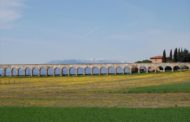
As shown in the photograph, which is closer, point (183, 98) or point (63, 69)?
point (183, 98)

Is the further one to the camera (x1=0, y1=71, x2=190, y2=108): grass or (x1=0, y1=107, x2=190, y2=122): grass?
(x1=0, y1=71, x2=190, y2=108): grass

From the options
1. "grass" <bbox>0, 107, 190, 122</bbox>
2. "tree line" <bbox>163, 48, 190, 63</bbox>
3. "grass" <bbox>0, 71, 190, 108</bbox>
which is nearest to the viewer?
"grass" <bbox>0, 107, 190, 122</bbox>

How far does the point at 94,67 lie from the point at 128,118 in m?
111

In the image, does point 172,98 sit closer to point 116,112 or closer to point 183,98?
point 183,98

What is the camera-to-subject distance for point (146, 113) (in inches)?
901

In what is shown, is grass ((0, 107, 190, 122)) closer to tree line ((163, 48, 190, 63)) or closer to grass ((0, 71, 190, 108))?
grass ((0, 71, 190, 108))

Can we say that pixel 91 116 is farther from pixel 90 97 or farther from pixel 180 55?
pixel 180 55

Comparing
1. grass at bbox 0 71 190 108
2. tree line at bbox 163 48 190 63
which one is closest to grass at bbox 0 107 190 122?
grass at bbox 0 71 190 108

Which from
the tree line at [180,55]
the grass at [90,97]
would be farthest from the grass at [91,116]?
the tree line at [180,55]

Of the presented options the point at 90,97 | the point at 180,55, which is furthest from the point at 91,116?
the point at 180,55

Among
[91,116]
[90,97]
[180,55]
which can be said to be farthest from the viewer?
[180,55]

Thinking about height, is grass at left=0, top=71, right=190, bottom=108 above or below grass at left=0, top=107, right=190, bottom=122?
below

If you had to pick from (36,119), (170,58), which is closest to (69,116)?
(36,119)

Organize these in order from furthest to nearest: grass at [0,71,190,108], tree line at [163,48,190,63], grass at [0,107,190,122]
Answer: tree line at [163,48,190,63], grass at [0,71,190,108], grass at [0,107,190,122]
